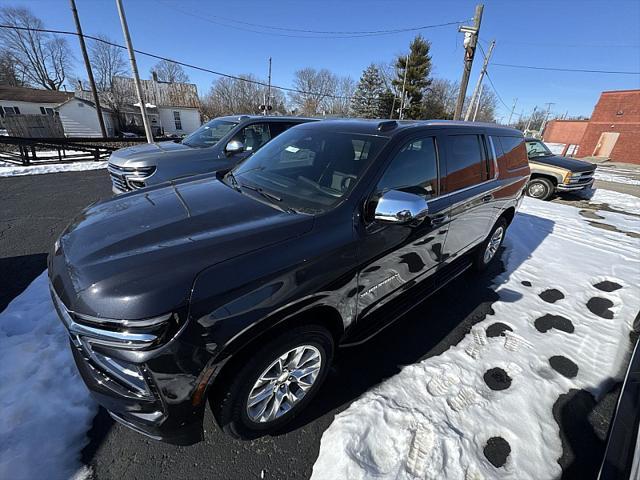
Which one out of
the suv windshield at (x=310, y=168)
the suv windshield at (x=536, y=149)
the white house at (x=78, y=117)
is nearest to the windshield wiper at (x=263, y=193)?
the suv windshield at (x=310, y=168)

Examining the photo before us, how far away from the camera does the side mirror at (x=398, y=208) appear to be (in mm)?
1784

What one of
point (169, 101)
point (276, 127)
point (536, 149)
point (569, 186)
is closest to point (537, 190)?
point (569, 186)

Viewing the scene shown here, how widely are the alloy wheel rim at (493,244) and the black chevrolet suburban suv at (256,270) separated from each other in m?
1.45

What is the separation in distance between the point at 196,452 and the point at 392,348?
1686 millimetres

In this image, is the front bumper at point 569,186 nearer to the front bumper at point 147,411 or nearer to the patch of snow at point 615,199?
the patch of snow at point 615,199

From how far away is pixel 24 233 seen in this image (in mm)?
4652

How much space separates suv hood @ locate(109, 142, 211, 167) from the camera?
4.75 m

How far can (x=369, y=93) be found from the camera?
46.2 meters

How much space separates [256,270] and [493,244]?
3932mm

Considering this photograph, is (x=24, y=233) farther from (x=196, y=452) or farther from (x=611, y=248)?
(x=611, y=248)

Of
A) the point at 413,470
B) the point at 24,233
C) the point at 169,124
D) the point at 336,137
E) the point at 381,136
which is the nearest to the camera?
the point at 413,470

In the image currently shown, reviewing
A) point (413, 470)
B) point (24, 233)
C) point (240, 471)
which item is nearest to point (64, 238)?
point (240, 471)

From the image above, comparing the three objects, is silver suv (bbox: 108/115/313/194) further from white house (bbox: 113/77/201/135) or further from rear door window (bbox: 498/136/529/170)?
white house (bbox: 113/77/201/135)

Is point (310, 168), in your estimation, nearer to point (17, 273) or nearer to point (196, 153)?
point (196, 153)
